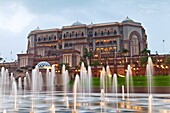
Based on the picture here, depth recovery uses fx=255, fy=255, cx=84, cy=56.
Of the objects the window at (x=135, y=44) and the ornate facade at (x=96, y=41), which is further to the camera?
the window at (x=135, y=44)

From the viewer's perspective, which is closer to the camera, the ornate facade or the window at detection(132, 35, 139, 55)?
the ornate facade

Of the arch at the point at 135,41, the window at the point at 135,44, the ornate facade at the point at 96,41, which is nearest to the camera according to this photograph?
the ornate facade at the point at 96,41

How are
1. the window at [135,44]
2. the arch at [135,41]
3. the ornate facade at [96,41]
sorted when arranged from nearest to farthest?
1. the ornate facade at [96,41]
2. the arch at [135,41]
3. the window at [135,44]

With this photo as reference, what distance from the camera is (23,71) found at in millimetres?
66938

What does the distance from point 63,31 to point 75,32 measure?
580 centimetres

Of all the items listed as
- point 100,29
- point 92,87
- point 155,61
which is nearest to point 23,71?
point 92,87

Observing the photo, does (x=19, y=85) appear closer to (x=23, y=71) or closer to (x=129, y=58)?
(x=23, y=71)

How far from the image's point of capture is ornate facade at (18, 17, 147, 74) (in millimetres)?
93875

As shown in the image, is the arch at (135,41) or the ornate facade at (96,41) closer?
the ornate facade at (96,41)

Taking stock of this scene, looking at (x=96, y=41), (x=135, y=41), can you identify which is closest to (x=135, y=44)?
(x=135, y=41)

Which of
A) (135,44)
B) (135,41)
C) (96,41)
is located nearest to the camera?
(135,44)

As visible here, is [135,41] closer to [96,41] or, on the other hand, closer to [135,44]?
[135,44]

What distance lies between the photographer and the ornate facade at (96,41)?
308 ft

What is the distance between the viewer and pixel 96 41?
103 m
